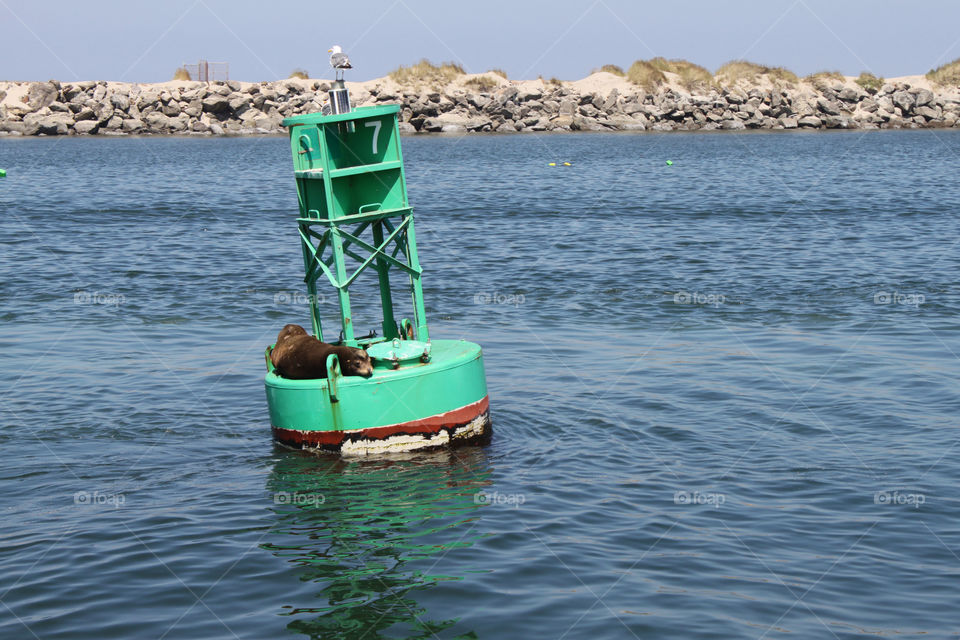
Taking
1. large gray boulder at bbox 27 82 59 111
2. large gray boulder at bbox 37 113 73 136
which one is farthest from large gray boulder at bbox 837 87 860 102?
large gray boulder at bbox 27 82 59 111

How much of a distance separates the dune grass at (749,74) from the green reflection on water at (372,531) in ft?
361

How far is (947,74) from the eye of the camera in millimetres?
121062

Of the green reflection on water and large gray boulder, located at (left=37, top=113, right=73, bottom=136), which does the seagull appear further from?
large gray boulder, located at (left=37, top=113, right=73, bottom=136)

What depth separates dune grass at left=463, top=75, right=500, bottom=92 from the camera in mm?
111319

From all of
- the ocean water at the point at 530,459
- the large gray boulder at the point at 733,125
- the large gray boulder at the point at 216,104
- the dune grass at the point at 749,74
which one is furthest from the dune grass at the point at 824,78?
the ocean water at the point at 530,459

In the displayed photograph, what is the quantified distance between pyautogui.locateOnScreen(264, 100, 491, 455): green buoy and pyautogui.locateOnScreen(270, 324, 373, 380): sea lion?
0.11 meters

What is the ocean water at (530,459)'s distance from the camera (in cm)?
875

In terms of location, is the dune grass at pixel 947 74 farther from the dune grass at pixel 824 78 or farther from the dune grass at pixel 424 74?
the dune grass at pixel 424 74

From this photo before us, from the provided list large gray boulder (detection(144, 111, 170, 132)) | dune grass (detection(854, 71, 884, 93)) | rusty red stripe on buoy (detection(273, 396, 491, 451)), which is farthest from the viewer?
dune grass (detection(854, 71, 884, 93))

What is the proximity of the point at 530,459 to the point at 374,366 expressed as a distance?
208 cm

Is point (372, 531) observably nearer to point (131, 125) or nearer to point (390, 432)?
point (390, 432)

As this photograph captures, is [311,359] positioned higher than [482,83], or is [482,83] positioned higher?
[482,83]

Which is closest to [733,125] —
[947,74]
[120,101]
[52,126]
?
[947,74]

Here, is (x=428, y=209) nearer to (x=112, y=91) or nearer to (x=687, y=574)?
(x=687, y=574)
